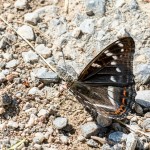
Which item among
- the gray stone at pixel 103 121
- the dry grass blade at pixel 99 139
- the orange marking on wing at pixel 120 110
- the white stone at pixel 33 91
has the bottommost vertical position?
the dry grass blade at pixel 99 139

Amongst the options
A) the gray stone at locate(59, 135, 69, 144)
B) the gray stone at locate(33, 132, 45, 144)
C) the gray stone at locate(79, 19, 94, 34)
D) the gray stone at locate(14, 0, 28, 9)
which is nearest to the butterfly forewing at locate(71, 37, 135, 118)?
the gray stone at locate(59, 135, 69, 144)

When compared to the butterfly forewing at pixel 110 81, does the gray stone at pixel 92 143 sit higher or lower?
→ lower

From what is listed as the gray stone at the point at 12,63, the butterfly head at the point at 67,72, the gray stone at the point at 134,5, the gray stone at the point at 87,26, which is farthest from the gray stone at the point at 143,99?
the gray stone at the point at 12,63

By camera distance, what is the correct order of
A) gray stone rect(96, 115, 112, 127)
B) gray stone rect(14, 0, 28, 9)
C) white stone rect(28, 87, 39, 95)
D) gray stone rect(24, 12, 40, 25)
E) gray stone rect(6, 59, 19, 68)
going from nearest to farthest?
gray stone rect(96, 115, 112, 127) < white stone rect(28, 87, 39, 95) < gray stone rect(6, 59, 19, 68) < gray stone rect(24, 12, 40, 25) < gray stone rect(14, 0, 28, 9)

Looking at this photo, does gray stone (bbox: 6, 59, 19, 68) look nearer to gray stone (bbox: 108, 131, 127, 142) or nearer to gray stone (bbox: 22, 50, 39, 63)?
gray stone (bbox: 22, 50, 39, 63)

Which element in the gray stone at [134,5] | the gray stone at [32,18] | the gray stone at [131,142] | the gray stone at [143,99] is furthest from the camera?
the gray stone at [32,18]

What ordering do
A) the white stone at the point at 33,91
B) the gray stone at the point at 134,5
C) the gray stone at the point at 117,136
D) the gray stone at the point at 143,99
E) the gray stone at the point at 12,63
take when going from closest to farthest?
the gray stone at the point at 117,136 < the gray stone at the point at 143,99 < the white stone at the point at 33,91 < the gray stone at the point at 12,63 < the gray stone at the point at 134,5

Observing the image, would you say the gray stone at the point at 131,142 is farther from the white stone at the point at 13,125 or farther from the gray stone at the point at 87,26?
the gray stone at the point at 87,26
